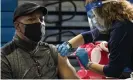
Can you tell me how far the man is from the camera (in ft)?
6.42

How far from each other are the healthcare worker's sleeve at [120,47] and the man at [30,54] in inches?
12.6

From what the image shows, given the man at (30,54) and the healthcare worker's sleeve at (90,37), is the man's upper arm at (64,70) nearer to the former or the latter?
the man at (30,54)

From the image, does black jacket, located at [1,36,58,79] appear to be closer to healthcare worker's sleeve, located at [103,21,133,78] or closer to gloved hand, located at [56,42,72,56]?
gloved hand, located at [56,42,72,56]

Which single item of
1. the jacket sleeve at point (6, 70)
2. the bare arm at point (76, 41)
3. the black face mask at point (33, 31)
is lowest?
the bare arm at point (76, 41)

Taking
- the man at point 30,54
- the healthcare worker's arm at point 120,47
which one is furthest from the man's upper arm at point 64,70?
the healthcare worker's arm at point 120,47

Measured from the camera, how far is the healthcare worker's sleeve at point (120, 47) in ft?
6.59

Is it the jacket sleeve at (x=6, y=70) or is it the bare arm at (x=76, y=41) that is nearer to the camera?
the jacket sleeve at (x=6, y=70)

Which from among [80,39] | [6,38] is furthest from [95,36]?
[6,38]

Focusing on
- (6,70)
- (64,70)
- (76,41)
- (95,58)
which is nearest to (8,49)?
(6,70)

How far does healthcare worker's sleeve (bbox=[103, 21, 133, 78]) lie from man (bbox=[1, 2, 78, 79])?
1.05 ft

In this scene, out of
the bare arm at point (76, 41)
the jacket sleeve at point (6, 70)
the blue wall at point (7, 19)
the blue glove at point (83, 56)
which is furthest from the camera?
the blue wall at point (7, 19)

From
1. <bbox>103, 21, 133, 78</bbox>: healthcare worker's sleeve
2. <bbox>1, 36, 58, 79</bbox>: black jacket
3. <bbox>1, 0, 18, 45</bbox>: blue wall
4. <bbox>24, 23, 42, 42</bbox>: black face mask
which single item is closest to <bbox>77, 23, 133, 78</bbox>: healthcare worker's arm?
<bbox>103, 21, 133, 78</bbox>: healthcare worker's sleeve

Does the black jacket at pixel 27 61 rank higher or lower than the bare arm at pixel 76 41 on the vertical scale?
higher

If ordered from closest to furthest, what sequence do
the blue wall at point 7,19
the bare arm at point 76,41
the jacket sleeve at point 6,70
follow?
1. the jacket sleeve at point 6,70
2. the bare arm at point 76,41
3. the blue wall at point 7,19
